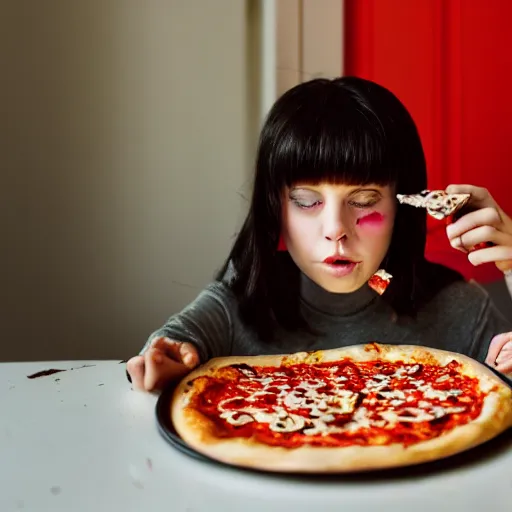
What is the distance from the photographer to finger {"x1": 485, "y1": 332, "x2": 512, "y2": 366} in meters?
0.85

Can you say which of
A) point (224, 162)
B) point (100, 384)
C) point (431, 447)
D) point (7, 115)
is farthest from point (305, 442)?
point (7, 115)

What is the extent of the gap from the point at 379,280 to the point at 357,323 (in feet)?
0.26

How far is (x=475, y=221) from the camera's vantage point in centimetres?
81

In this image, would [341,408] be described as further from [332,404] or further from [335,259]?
[335,259]

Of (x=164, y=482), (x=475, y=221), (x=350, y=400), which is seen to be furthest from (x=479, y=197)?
(x=164, y=482)

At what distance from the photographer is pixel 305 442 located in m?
0.61

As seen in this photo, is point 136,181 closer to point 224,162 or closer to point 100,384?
point 224,162

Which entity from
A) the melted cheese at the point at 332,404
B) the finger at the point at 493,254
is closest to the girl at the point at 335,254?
the finger at the point at 493,254

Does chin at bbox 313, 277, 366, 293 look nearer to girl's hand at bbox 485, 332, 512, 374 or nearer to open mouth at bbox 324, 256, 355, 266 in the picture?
open mouth at bbox 324, 256, 355, 266

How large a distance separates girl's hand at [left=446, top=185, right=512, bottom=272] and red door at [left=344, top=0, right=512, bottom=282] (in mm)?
218

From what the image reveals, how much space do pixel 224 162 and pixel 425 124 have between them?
323 mm

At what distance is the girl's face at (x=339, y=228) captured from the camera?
32.1 inches

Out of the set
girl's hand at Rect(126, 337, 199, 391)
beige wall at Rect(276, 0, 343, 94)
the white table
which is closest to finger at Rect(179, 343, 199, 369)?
girl's hand at Rect(126, 337, 199, 391)

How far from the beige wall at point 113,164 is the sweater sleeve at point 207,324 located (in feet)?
0.29
